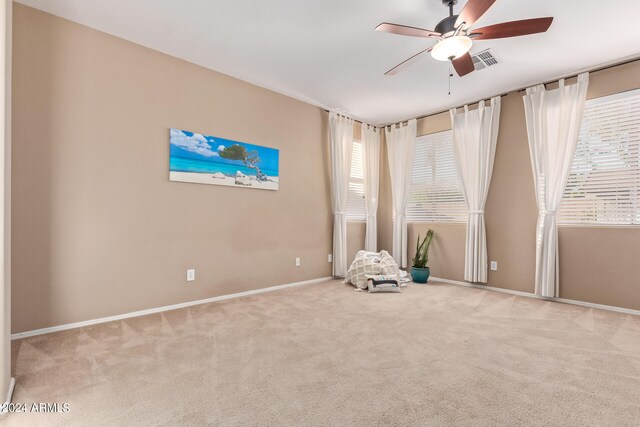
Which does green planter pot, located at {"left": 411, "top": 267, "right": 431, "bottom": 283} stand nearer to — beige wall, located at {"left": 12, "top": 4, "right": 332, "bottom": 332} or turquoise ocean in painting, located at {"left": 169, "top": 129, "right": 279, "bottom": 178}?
beige wall, located at {"left": 12, "top": 4, "right": 332, "bottom": 332}

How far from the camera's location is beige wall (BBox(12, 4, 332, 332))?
8.45 ft

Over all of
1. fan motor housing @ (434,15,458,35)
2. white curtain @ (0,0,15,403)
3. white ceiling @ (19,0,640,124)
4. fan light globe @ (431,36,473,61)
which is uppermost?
white ceiling @ (19,0,640,124)

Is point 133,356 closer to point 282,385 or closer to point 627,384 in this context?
point 282,385

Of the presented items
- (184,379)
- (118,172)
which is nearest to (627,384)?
(184,379)

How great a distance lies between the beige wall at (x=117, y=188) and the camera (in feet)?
8.45

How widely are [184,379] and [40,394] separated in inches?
28.7

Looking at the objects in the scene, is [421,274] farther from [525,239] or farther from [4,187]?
[4,187]

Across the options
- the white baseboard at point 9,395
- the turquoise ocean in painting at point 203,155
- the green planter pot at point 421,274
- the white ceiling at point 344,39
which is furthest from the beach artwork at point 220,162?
the green planter pot at point 421,274

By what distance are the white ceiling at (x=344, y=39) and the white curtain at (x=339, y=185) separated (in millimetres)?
805

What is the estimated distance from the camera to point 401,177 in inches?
211

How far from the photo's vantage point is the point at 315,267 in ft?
15.6

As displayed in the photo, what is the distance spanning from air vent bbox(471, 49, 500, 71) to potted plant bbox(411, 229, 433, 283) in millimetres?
2468

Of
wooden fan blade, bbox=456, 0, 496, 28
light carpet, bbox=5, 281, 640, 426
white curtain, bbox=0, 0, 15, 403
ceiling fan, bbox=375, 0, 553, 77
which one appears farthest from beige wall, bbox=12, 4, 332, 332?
wooden fan blade, bbox=456, 0, 496, 28

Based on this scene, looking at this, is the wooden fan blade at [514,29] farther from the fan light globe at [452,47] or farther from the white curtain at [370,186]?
the white curtain at [370,186]
